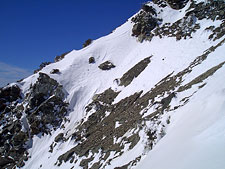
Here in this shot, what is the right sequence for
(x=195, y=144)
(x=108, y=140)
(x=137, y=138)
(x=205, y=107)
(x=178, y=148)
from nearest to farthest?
(x=195, y=144) < (x=178, y=148) < (x=205, y=107) < (x=137, y=138) < (x=108, y=140)

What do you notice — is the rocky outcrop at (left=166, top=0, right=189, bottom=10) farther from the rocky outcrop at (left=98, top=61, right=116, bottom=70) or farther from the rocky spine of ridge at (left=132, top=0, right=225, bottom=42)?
the rocky outcrop at (left=98, top=61, right=116, bottom=70)

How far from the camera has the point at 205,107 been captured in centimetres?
426

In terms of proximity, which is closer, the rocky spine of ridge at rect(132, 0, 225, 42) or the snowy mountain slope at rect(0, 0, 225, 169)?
the snowy mountain slope at rect(0, 0, 225, 169)

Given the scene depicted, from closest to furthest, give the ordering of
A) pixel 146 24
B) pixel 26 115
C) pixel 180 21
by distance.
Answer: pixel 26 115 → pixel 180 21 → pixel 146 24

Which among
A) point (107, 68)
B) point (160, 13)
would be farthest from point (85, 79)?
point (160, 13)

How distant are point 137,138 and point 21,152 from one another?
20.8 m

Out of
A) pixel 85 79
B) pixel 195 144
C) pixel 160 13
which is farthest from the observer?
pixel 160 13

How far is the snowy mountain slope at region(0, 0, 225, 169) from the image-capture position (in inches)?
287

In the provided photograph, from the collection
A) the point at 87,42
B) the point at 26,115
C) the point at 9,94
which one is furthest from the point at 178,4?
the point at 9,94

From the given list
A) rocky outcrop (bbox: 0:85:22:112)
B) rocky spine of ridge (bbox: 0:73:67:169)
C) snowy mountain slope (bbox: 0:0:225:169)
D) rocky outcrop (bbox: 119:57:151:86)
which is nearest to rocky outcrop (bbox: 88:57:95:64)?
snowy mountain slope (bbox: 0:0:225:169)

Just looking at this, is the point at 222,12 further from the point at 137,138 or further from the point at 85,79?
the point at 85,79

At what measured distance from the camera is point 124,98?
1700 cm

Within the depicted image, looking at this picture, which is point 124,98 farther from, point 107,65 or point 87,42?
point 87,42

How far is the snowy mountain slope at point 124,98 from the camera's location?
7.28 meters
